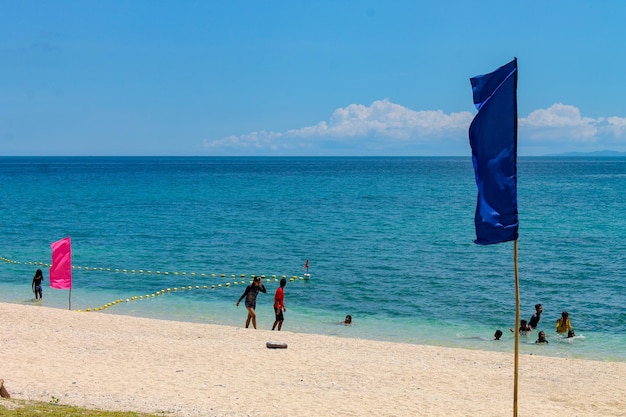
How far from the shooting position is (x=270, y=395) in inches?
595

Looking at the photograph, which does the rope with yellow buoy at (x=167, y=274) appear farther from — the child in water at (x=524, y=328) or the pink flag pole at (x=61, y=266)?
the child in water at (x=524, y=328)

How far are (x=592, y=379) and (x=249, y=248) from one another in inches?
1212

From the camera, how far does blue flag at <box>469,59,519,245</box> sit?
1041 cm

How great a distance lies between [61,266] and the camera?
85.8 feet

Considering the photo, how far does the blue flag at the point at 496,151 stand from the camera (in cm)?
1041

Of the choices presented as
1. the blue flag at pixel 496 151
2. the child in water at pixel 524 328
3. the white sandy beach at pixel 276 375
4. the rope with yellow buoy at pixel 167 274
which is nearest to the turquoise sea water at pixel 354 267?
the rope with yellow buoy at pixel 167 274

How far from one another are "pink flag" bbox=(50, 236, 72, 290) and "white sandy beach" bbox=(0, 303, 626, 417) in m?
3.57

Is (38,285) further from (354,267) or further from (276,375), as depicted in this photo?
(276,375)

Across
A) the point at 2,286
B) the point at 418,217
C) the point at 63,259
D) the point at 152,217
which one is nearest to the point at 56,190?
the point at 152,217

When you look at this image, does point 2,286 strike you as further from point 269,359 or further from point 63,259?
point 269,359

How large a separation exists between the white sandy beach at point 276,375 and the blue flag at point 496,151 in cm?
505

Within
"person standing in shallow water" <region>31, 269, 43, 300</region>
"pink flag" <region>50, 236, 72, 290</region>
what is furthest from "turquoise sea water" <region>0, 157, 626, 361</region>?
"pink flag" <region>50, 236, 72, 290</region>

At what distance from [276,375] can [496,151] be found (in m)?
8.66

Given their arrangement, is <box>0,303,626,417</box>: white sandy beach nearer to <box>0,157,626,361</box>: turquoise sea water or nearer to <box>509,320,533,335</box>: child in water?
<box>0,157,626,361</box>: turquoise sea water
